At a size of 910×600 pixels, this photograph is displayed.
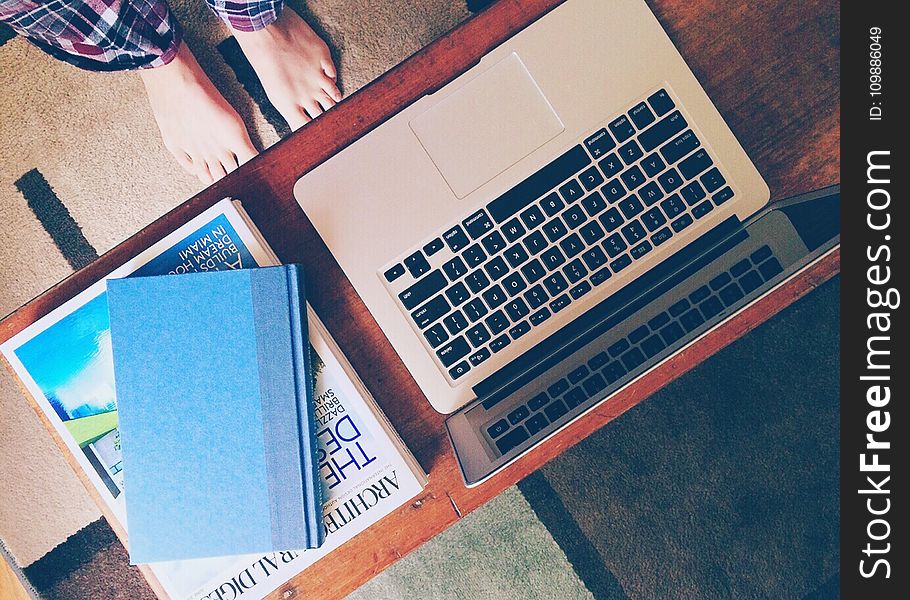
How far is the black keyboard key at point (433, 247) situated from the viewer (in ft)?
1.97

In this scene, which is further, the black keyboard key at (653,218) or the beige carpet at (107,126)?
the beige carpet at (107,126)

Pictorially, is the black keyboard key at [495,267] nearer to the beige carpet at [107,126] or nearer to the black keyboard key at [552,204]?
the black keyboard key at [552,204]

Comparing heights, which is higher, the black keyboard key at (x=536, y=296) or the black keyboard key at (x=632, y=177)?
the black keyboard key at (x=632, y=177)

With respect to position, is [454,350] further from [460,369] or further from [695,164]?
[695,164]

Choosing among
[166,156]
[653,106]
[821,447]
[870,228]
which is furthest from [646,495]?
[166,156]

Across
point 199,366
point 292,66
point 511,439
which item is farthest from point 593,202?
point 292,66

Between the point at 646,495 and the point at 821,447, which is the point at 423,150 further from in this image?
the point at 821,447

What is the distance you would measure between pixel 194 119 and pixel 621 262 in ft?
A: 2.31

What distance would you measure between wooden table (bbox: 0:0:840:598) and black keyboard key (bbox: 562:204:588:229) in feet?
0.58

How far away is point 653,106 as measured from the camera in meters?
0.60

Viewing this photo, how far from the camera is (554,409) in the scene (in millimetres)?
582

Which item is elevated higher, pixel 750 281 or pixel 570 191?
pixel 570 191

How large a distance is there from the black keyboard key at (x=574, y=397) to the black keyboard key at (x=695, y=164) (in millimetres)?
240

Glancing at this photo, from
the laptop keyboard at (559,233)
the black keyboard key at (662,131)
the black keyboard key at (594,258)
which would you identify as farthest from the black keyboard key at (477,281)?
the black keyboard key at (662,131)
